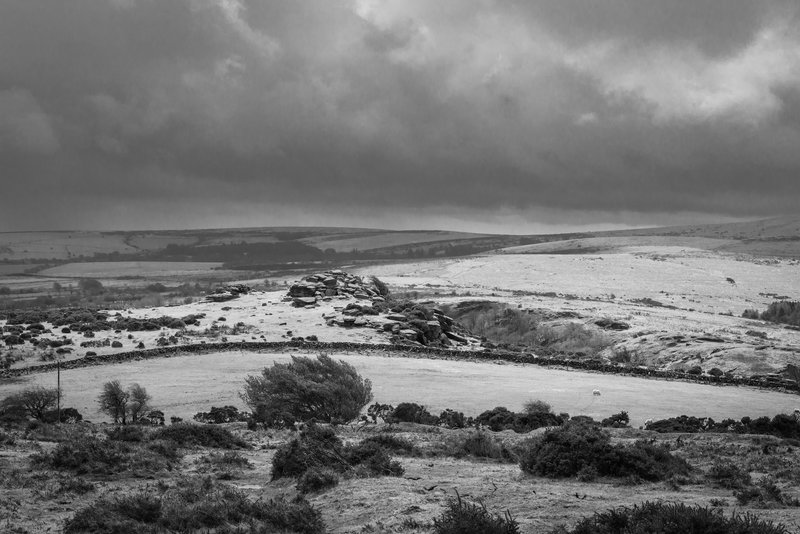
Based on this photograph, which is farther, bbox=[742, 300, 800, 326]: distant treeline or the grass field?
bbox=[742, 300, 800, 326]: distant treeline

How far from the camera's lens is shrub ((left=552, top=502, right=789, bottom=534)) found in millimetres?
10180

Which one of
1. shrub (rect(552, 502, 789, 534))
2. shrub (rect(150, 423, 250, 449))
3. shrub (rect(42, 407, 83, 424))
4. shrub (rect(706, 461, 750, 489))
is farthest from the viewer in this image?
shrub (rect(42, 407, 83, 424))

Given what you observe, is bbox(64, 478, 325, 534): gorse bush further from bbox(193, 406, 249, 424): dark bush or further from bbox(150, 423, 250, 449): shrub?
bbox(193, 406, 249, 424): dark bush

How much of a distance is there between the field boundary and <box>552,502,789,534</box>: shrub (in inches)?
1215

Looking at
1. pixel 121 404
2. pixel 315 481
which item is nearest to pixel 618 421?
pixel 315 481

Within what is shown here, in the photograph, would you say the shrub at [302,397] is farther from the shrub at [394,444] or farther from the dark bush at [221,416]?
the shrub at [394,444]

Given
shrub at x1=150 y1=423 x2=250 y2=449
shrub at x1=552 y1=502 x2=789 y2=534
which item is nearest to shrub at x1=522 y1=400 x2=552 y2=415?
shrub at x1=150 y1=423 x2=250 y2=449

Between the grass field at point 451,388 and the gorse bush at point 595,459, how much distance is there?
1364 centimetres

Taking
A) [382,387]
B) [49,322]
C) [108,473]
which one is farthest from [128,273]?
[108,473]

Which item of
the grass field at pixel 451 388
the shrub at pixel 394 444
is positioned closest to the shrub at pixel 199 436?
the shrub at pixel 394 444

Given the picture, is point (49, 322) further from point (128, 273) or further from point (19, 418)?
point (128, 273)

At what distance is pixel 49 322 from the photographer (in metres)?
58.6

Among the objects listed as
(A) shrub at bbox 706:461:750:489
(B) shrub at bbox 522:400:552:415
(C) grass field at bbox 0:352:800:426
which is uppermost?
(A) shrub at bbox 706:461:750:489

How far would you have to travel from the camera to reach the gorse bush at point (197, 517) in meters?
12.8
